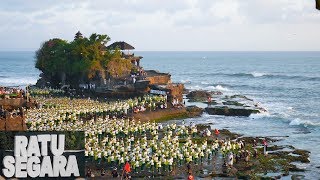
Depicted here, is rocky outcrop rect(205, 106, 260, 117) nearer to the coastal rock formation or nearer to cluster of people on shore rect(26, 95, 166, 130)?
cluster of people on shore rect(26, 95, 166, 130)

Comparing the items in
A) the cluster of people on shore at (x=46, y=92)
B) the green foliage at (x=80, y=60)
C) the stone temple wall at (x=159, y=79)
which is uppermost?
the green foliage at (x=80, y=60)

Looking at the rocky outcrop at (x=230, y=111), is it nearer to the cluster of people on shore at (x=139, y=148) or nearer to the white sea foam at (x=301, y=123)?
the white sea foam at (x=301, y=123)

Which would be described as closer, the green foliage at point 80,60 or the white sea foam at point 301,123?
the white sea foam at point 301,123

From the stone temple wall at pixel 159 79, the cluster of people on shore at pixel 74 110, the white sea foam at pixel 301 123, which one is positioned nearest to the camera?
the cluster of people on shore at pixel 74 110

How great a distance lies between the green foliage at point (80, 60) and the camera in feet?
231

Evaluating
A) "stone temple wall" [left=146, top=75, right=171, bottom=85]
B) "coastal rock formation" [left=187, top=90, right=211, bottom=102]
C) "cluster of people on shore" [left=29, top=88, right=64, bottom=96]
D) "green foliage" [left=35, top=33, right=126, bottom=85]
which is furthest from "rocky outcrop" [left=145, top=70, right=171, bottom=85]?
"cluster of people on shore" [left=29, top=88, right=64, bottom=96]

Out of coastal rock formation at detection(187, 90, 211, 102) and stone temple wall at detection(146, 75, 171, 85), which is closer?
stone temple wall at detection(146, 75, 171, 85)

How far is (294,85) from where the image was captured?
107500 millimetres

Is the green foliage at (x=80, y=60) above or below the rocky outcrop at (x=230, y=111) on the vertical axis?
above

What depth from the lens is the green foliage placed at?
70.4 metres

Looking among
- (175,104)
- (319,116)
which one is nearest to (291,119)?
(319,116)

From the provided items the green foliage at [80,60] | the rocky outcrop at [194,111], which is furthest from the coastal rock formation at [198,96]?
the rocky outcrop at [194,111]

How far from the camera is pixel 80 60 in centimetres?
7131

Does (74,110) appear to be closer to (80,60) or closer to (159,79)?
(80,60)
